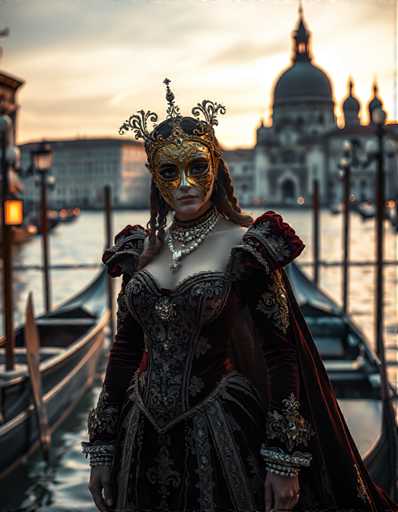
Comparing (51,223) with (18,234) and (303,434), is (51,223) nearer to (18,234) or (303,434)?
(18,234)

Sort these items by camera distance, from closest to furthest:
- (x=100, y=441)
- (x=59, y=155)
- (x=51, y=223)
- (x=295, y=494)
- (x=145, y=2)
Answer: (x=295, y=494)
(x=100, y=441)
(x=145, y=2)
(x=51, y=223)
(x=59, y=155)

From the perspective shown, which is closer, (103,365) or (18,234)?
(103,365)

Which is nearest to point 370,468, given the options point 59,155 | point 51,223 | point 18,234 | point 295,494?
point 295,494

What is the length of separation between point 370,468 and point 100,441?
74.7 inches

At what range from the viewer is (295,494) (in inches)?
67.6

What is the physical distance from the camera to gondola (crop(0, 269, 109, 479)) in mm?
4562

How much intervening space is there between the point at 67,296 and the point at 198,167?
12583 mm

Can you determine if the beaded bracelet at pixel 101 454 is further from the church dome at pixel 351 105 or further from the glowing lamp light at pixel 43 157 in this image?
the church dome at pixel 351 105

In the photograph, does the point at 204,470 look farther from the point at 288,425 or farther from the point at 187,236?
the point at 187,236

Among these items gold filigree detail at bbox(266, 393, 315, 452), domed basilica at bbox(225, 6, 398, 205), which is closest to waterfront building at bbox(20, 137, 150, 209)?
domed basilica at bbox(225, 6, 398, 205)

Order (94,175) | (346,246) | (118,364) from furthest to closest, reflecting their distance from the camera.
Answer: (94,175)
(346,246)
(118,364)

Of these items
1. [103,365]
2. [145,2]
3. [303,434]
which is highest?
[145,2]

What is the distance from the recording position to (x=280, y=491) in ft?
5.58

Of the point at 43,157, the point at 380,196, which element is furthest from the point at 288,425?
the point at 43,157
